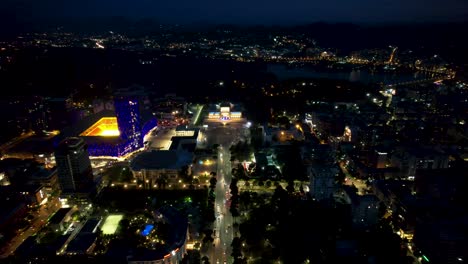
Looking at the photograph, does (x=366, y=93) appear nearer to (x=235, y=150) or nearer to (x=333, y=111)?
(x=333, y=111)

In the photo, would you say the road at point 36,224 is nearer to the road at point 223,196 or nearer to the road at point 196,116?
the road at point 223,196

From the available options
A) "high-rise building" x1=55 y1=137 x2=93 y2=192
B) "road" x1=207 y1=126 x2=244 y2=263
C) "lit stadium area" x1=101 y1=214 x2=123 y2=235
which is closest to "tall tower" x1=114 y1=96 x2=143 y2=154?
"high-rise building" x1=55 y1=137 x2=93 y2=192

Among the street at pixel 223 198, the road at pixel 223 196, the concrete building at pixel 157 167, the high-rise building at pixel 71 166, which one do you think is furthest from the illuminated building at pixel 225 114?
the high-rise building at pixel 71 166

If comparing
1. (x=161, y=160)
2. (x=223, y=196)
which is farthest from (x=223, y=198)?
(x=161, y=160)

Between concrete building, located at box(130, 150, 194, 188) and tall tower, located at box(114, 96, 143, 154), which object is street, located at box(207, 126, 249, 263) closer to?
concrete building, located at box(130, 150, 194, 188)

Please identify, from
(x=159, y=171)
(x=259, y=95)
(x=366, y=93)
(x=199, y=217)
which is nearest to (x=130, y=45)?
(x=259, y=95)

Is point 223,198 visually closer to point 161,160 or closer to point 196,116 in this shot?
point 161,160
